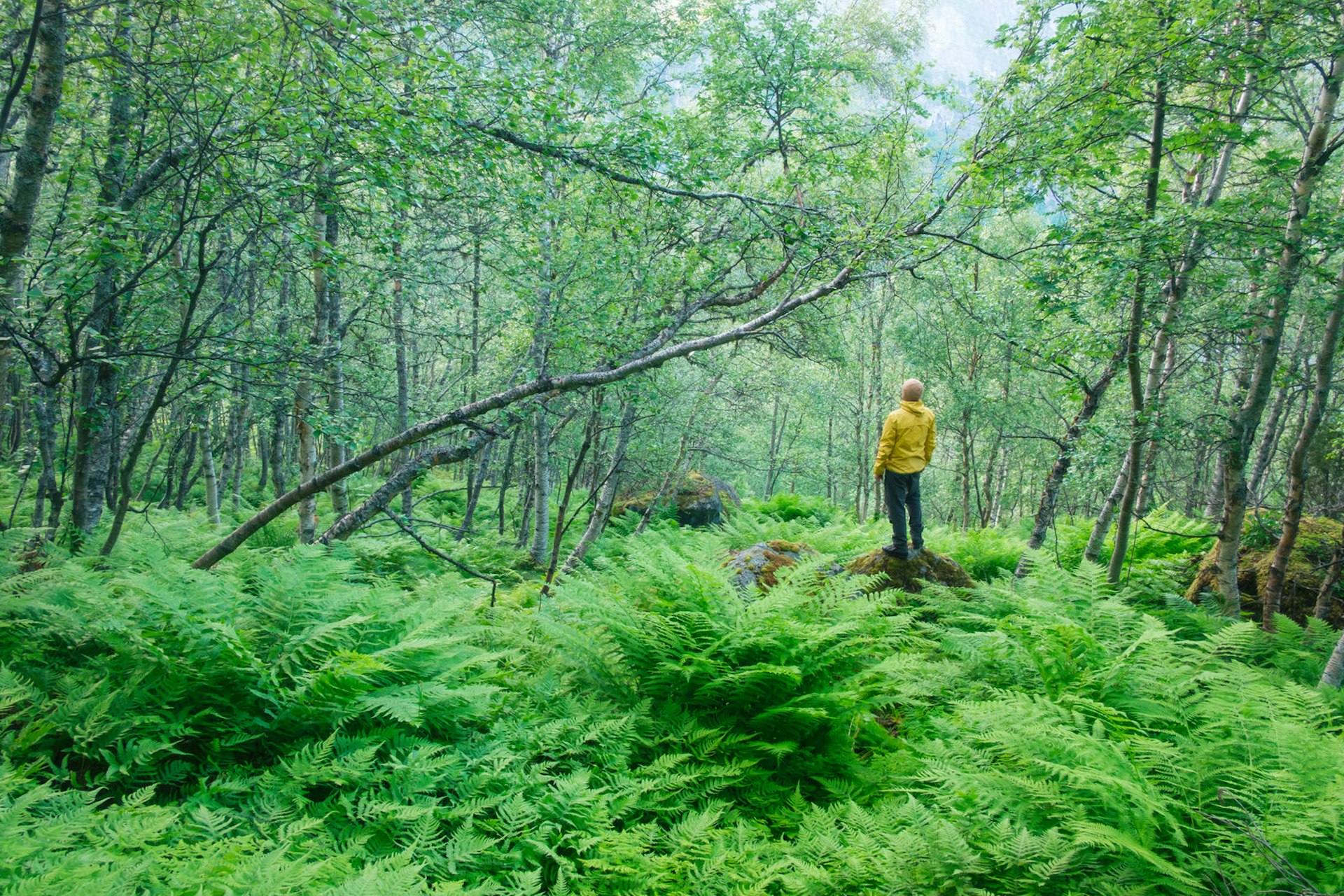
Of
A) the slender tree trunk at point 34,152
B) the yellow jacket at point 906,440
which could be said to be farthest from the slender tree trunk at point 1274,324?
the slender tree trunk at point 34,152

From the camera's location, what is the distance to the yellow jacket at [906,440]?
619 cm

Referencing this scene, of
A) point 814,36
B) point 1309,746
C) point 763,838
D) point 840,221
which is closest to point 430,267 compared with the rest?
point 840,221

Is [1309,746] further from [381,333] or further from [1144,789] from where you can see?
[381,333]

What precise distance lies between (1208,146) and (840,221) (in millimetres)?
2686

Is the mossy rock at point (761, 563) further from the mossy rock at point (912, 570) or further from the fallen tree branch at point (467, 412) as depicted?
the fallen tree branch at point (467, 412)

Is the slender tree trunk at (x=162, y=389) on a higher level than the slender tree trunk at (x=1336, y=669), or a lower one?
higher

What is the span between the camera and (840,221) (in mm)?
4773

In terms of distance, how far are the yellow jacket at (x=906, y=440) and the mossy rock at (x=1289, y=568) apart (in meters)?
3.42

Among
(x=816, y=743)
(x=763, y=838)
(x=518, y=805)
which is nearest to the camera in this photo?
(x=518, y=805)

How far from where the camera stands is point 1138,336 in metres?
5.58

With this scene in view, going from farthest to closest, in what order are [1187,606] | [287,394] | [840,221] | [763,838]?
[1187,606]
[840,221]
[287,394]
[763,838]

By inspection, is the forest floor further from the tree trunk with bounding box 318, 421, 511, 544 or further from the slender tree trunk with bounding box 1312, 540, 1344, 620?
the slender tree trunk with bounding box 1312, 540, 1344, 620

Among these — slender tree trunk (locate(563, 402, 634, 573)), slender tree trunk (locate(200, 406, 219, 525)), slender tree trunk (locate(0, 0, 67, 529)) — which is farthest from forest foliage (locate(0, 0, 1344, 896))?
slender tree trunk (locate(563, 402, 634, 573))

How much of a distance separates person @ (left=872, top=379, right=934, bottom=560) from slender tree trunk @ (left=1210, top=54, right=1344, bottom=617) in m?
2.49
